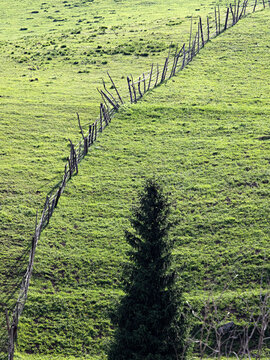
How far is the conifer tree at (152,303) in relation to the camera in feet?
39.1

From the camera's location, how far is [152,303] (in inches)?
477

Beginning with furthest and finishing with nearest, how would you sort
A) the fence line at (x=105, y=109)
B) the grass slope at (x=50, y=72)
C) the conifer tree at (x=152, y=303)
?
the grass slope at (x=50, y=72)
the fence line at (x=105, y=109)
the conifer tree at (x=152, y=303)

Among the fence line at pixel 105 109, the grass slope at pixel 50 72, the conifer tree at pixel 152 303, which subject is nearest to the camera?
the conifer tree at pixel 152 303

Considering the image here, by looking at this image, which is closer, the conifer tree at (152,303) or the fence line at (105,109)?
the conifer tree at (152,303)

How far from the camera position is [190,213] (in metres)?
21.5

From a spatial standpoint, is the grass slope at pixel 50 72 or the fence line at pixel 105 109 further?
the grass slope at pixel 50 72

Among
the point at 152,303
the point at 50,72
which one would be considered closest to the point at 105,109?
the point at 50,72

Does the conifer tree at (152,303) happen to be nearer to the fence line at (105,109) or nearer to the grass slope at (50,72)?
the fence line at (105,109)

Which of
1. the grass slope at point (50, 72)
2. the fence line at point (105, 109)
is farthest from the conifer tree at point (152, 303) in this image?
the grass slope at point (50, 72)

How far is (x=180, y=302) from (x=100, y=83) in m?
28.2

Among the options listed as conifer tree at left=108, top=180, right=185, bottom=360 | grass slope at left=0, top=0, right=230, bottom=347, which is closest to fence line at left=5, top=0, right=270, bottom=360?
grass slope at left=0, top=0, right=230, bottom=347

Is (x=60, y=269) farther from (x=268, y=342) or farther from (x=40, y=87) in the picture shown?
(x=40, y=87)

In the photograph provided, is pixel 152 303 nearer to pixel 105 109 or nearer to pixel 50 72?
pixel 105 109

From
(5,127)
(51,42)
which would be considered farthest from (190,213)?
(51,42)
